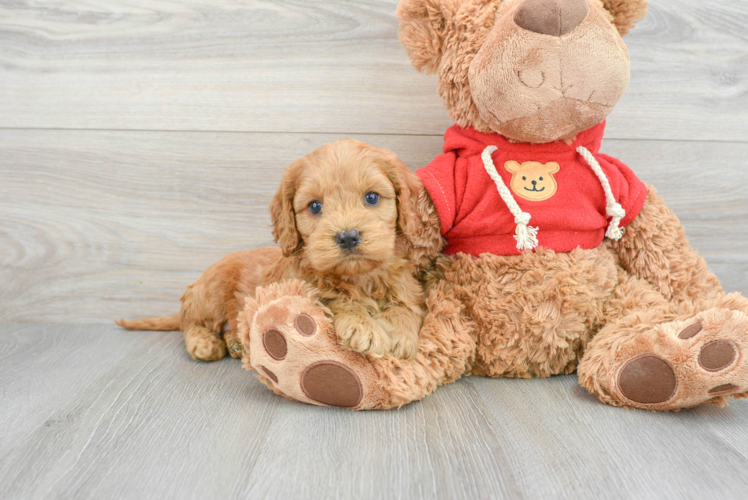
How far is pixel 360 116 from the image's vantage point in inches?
72.5

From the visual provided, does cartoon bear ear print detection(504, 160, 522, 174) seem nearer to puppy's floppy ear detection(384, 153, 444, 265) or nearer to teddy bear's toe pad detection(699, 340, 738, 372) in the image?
puppy's floppy ear detection(384, 153, 444, 265)

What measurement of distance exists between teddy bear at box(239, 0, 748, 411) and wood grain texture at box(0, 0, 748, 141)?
1.28ft

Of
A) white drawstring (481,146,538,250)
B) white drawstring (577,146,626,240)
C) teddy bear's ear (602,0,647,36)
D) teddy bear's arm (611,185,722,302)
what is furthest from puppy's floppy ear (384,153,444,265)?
teddy bear's ear (602,0,647,36)

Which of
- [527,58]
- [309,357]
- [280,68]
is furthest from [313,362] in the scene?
[280,68]

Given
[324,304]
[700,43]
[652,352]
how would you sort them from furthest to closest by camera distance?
1. [700,43]
2. [324,304]
3. [652,352]

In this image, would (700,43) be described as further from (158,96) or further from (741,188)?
(158,96)

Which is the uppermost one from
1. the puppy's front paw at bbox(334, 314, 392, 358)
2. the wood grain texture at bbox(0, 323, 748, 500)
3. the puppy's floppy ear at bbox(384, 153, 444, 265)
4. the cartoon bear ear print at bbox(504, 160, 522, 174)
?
the cartoon bear ear print at bbox(504, 160, 522, 174)

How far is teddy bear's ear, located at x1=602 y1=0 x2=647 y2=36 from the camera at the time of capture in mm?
1368

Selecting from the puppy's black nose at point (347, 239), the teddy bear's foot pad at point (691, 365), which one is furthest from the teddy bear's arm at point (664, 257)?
the puppy's black nose at point (347, 239)

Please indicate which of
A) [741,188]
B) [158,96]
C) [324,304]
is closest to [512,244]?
[324,304]

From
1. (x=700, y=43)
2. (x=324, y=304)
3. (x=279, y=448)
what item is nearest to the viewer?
(x=279, y=448)

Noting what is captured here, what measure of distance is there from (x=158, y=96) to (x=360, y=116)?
713mm

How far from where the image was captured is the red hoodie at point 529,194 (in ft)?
4.54

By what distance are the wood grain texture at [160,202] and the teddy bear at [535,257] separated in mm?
477
